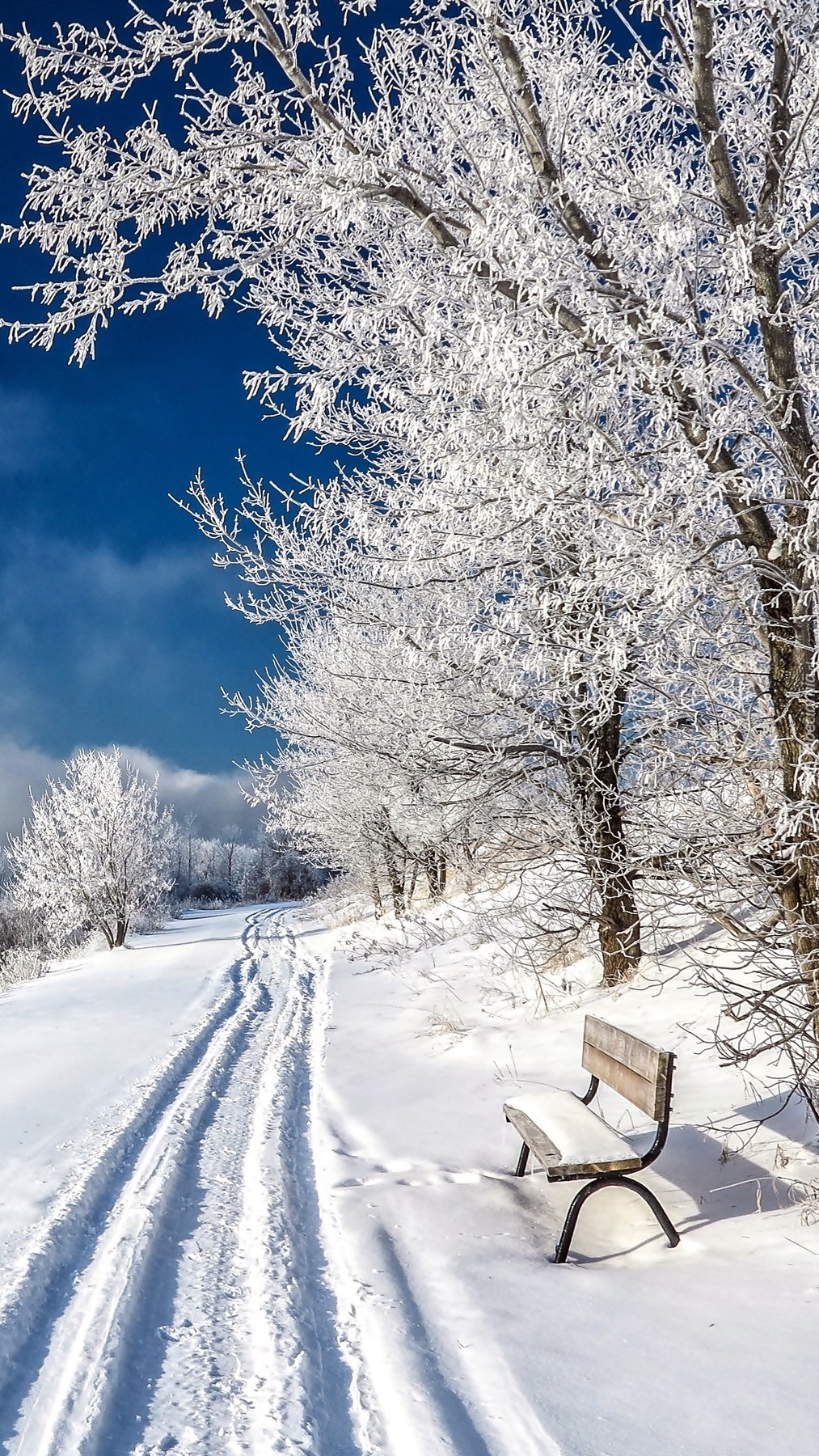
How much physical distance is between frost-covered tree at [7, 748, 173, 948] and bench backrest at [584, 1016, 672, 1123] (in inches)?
900

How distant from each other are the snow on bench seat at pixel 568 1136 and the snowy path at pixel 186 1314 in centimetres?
114

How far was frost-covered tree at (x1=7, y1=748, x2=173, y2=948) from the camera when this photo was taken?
25.5 metres

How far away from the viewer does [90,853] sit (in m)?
25.8

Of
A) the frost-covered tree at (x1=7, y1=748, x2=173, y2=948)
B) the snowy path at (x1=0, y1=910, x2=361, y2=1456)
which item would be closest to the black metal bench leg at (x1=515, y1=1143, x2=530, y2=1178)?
the snowy path at (x1=0, y1=910, x2=361, y2=1456)

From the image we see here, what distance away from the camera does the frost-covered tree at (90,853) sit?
25.5 metres

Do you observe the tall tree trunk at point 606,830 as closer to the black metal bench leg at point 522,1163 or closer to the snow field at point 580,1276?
the snow field at point 580,1276

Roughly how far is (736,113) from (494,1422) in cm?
554

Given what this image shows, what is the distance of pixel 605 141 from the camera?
12.6 ft

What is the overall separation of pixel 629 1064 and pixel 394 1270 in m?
1.51

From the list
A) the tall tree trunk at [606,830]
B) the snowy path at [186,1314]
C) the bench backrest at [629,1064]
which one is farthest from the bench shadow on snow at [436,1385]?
the tall tree trunk at [606,830]

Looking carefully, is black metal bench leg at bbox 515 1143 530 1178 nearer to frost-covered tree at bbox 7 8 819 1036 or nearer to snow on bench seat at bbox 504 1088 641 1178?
snow on bench seat at bbox 504 1088 641 1178

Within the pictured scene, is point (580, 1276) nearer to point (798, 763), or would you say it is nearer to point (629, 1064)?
point (629, 1064)

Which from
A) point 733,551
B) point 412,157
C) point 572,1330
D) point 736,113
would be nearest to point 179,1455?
point 572,1330

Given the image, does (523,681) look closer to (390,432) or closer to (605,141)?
(390,432)
